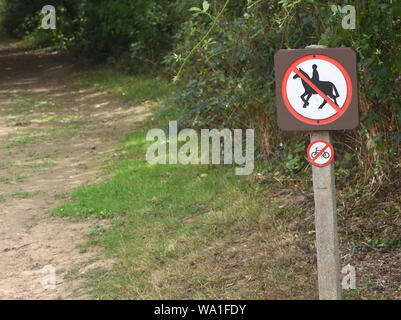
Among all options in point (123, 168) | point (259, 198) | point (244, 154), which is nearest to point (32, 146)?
point (123, 168)

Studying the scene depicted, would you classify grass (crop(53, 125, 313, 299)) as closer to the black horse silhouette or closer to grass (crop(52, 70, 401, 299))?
grass (crop(52, 70, 401, 299))

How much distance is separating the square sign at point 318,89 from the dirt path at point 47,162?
9.17 ft

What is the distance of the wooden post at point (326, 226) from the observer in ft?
11.9

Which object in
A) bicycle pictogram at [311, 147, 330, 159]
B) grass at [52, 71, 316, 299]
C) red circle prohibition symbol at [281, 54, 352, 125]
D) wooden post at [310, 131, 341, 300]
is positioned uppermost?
red circle prohibition symbol at [281, 54, 352, 125]

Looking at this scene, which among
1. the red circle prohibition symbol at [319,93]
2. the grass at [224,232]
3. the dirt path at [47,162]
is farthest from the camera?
the dirt path at [47,162]

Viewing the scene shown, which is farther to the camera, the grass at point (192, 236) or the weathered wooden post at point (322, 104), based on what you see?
the grass at point (192, 236)

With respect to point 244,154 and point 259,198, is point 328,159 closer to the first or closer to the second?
point 259,198

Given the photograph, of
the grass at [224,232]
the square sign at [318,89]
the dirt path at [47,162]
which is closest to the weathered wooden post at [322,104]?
the square sign at [318,89]

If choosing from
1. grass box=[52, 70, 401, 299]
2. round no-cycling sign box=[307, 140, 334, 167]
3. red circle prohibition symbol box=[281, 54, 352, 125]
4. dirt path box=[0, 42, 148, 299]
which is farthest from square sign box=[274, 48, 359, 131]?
dirt path box=[0, 42, 148, 299]

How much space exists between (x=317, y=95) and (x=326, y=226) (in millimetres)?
810

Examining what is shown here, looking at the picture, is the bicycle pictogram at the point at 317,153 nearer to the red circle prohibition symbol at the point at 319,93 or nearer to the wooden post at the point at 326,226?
the wooden post at the point at 326,226

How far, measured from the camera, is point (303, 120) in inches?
142

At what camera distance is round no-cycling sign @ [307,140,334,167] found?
3588 mm

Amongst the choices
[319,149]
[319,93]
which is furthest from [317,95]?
[319,149]
